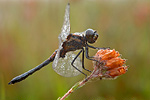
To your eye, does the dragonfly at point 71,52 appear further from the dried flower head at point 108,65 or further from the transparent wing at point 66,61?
the dried flower head at point 108,65

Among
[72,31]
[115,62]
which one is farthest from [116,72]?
[72,31]

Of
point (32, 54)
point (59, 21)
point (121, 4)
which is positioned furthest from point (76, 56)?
point (121, 4)

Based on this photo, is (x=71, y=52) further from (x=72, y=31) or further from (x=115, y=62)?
(x=72, y=31)

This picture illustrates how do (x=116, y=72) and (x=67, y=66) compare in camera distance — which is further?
(x=67, y=66)

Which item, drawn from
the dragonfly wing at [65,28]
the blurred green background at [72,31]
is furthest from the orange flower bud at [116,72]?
the blurred green background at [72,31]

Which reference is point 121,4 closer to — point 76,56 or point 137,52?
point 137,52

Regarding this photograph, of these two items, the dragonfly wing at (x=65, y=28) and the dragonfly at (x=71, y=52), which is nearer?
the dragonfly wing at (x=65, y=28)

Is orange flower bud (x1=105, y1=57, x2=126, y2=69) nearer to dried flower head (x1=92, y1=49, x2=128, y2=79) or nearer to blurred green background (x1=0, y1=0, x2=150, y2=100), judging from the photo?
dried flower head (x1=92, y1=49, x2=128, y2=79)

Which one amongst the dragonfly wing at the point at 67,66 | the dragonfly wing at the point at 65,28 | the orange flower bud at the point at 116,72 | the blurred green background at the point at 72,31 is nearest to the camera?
the orange flower bud at the point at 116,72
